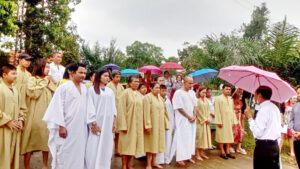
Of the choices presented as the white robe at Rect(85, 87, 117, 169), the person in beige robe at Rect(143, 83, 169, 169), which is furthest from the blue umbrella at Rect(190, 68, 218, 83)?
the white robe at Rect(85, 87, 117, 169)

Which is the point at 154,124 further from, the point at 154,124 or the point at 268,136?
the point at 268,136

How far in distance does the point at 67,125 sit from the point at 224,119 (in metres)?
4.33

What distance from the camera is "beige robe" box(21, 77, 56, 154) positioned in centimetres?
420

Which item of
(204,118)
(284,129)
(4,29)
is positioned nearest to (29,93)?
(204,118)

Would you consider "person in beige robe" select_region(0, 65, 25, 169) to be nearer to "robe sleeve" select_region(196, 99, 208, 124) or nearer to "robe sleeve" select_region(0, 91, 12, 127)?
"robe sleeve" select_region(0, 91, 12, 127)

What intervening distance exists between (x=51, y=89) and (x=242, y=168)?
15.1 ft

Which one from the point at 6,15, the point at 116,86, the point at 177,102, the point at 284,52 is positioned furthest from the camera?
the point at 284,52

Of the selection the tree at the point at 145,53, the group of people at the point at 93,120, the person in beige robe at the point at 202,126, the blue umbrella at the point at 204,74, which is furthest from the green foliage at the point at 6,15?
the tree at the point at 145,53

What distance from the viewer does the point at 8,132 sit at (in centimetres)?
364

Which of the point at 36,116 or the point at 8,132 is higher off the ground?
the point at 36,116

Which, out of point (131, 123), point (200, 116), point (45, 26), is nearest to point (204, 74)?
point (200, 116)

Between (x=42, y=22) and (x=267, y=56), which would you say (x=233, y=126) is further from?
(x=42, y=22)

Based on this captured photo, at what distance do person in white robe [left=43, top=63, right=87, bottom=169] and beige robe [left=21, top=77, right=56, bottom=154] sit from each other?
69cm

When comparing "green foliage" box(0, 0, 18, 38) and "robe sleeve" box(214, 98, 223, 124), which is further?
"green foliage" box(0, 0, 18, 38)
